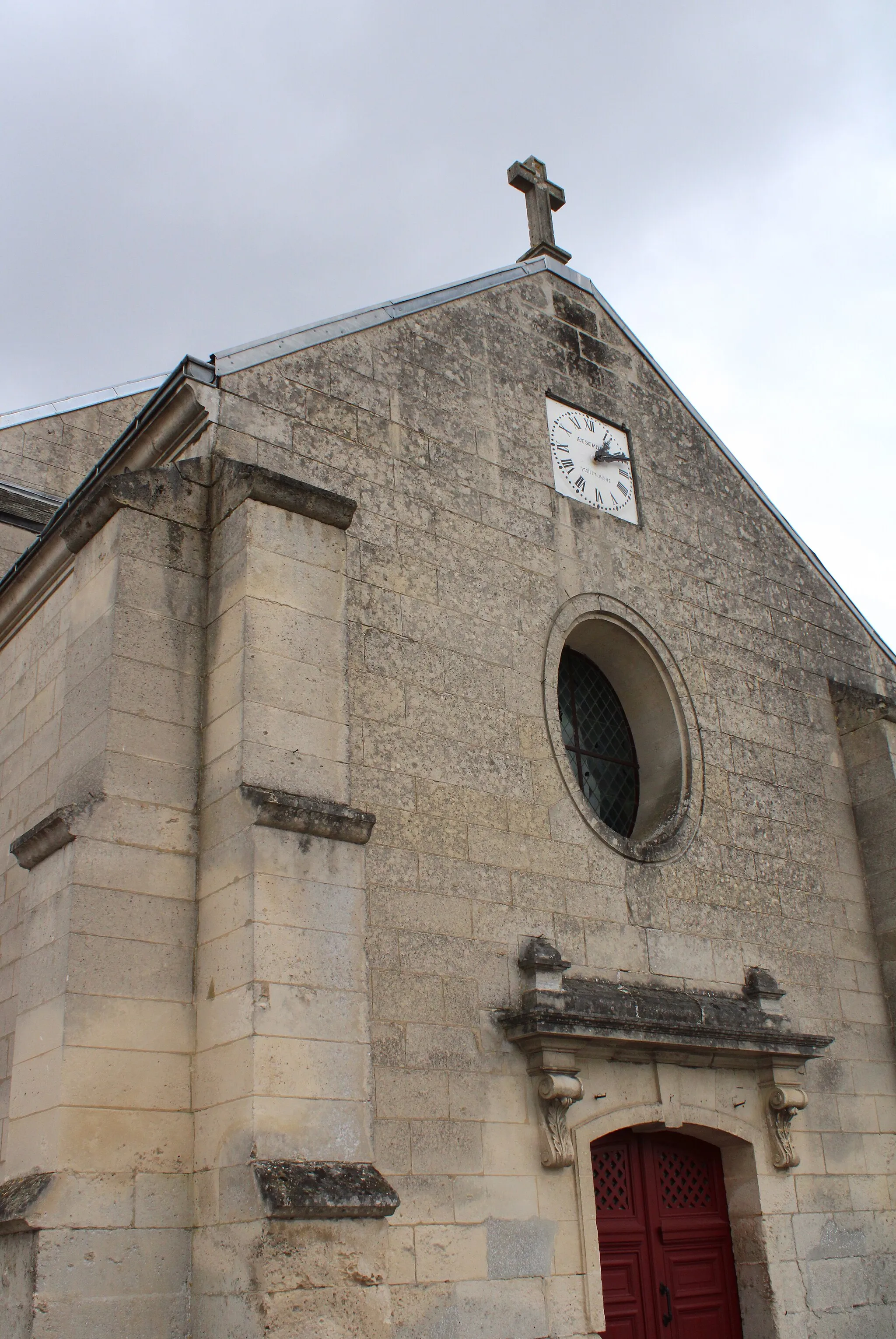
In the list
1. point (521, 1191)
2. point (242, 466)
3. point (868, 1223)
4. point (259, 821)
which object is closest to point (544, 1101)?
point (521, 1191)

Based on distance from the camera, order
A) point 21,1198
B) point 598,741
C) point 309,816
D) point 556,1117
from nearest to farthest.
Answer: point 21,1198 < point 309,816 < point 556,1117 < point 598,741

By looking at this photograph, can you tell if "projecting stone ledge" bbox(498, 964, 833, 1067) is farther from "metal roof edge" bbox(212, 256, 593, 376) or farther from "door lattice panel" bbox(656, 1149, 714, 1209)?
"metal roof edge" bbox(212, 256, 593, 376)

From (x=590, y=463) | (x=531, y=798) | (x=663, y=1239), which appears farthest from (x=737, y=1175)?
(x=590, y=463)

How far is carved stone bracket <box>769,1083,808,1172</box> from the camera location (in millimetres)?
7680

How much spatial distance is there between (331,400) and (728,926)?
4.38 metres

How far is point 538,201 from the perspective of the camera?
10297mm

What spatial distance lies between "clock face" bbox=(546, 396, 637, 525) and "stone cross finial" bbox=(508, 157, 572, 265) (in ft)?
5.51

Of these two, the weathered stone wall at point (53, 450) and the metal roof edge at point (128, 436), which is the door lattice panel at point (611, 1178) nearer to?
the metal roof edge at point (128, 436)

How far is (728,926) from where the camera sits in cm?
826

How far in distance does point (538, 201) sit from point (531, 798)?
560 cm

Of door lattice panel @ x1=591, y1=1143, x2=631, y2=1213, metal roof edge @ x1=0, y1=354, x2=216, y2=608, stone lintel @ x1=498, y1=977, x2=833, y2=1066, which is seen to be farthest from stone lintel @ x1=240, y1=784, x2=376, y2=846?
door lattice panel @ x1=591, y1=1143, x2=631, y2=1213

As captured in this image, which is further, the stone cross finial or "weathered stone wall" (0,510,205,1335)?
the stone cross finial

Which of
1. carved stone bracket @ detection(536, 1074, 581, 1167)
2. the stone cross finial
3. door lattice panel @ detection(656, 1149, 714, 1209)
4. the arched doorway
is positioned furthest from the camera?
the stone cross finial

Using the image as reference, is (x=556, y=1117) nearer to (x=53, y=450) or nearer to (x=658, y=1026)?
(x=658, y=1026)
